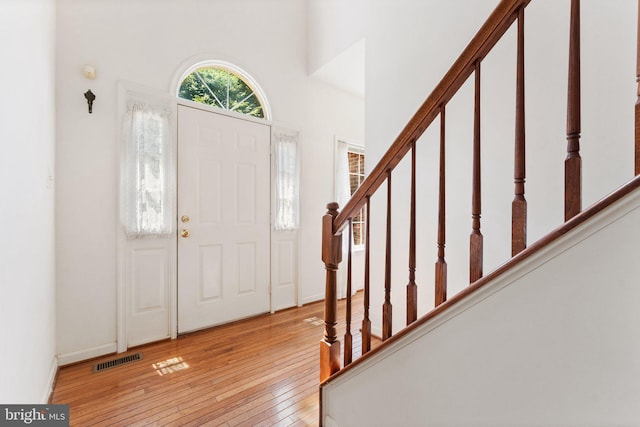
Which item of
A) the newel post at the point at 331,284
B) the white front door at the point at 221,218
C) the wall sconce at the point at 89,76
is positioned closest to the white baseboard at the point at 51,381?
the white front door at the point at 221,218

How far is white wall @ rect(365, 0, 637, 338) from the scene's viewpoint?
1529 mm

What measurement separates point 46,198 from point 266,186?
1.77 m

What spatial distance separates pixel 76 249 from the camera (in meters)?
2.17

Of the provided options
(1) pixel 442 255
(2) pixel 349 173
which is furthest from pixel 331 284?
(2) pixel 349 173

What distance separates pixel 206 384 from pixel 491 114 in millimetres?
2597

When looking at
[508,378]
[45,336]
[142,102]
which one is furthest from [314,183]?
[508,378]

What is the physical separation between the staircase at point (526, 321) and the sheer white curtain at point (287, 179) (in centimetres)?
218

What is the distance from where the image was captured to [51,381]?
1.87 metres

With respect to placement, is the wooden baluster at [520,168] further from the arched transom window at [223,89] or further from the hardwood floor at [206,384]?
the arched transom window at [223,89]

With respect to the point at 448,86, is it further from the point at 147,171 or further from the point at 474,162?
the point at 147,171

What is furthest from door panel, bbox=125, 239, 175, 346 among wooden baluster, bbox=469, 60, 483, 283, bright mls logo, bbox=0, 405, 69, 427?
wooden baluster, bbox=469, 60, 483, 283

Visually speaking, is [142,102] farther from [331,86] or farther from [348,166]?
[348,166]

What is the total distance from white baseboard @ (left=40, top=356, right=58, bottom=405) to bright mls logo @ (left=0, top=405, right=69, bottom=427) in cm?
20

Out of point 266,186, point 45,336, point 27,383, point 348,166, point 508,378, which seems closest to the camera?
point 508,378
